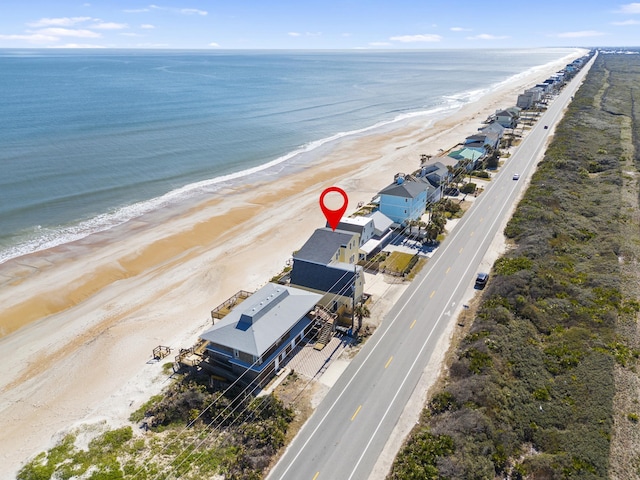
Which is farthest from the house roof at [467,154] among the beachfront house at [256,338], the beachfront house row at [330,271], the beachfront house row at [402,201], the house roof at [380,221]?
the beachfront house at [256,338]

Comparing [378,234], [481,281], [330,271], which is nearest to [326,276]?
[330,271]

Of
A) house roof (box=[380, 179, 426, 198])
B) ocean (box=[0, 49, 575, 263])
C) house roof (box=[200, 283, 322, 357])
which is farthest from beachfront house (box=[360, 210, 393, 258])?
ocean (box=[0, 49, 575, 263])

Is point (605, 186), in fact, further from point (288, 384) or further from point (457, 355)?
point (288, 384)

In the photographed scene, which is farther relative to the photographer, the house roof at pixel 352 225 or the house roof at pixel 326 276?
the house roof at pixel 352 225

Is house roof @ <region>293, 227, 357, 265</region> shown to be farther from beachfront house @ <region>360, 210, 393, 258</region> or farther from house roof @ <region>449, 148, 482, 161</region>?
house roof @ <region>449, 148, 482, 161</region>

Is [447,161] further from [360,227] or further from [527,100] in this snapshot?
[527,100]

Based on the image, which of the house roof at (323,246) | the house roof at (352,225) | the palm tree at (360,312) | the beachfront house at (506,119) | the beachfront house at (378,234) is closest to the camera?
the palm tree at (360,312)

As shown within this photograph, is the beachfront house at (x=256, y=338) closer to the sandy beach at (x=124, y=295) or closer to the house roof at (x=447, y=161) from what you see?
the sandy beach at (x=124, y=295)

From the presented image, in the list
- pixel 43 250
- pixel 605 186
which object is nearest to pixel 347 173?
pixel 605 186
